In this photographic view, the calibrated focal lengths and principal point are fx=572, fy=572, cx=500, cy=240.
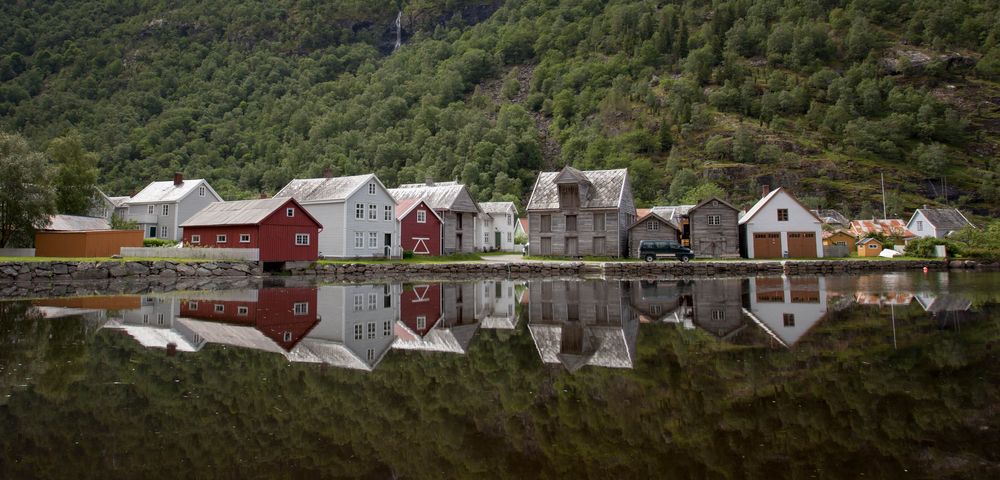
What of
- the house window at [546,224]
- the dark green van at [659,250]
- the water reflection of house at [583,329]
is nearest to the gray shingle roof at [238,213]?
the water reflection of house at [583,329]

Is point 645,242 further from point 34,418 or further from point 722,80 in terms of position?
point 722,80

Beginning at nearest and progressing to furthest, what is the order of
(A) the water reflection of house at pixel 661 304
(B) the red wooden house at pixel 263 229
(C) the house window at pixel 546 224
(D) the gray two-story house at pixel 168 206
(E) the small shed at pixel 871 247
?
(A) the water reflection of house at pixel 661 304, (B) the red wooden house at pixel 263 229, (C) the house window at pixel 546 224, (D) the gray two-story house at pixel 168 206, (E) the small shed at pixel 871 247

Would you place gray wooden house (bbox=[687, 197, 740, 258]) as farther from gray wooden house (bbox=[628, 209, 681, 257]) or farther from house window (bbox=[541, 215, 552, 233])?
house window (bbox=[541, 215, 552, 233])

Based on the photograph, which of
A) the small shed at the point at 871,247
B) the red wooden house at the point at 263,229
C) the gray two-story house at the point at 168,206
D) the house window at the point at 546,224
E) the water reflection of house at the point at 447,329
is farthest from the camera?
the small shed at the point at 871,247

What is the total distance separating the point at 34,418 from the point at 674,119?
121 metres

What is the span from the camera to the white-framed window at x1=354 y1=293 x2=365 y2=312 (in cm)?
1881

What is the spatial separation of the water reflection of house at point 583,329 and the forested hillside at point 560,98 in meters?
71.0

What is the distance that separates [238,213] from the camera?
40344 millimetres

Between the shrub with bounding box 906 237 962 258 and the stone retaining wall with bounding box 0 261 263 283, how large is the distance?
54170 mm

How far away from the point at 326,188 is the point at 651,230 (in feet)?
93.4

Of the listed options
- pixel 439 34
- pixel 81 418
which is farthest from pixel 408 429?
pixel 439 34

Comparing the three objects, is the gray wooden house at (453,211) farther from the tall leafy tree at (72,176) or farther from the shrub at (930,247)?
the shrub at (930,247)

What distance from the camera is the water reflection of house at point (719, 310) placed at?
535 inches

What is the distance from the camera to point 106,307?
62.3 feet
